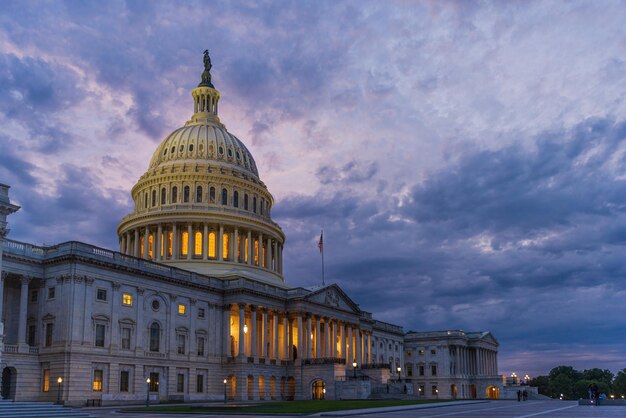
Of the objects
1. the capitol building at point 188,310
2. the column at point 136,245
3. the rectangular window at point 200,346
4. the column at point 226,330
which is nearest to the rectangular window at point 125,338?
the capitol building at point 188,310

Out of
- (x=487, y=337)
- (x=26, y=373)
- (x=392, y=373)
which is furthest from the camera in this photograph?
(x=487, y=337)

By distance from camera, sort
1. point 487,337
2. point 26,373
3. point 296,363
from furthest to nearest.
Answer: point 487,337 → point 296,363 → point 26,373

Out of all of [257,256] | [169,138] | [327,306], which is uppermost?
[169,138]

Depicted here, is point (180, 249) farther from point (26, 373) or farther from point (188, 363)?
point (26, 373)

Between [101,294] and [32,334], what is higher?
[101,294]

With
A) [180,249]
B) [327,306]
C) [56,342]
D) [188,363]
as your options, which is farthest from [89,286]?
[327,306]

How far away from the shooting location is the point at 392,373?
154 metres

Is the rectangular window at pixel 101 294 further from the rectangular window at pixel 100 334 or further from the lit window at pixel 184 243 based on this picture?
the lit window at pixel 184 243

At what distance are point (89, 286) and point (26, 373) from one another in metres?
10.5

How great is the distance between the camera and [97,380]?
75.0 metres

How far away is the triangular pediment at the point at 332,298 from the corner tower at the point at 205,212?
9.04m

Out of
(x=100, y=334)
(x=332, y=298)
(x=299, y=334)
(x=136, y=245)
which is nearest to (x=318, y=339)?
(x=299, y=334)

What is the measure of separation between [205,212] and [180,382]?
32.6 m

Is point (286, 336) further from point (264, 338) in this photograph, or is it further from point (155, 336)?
point (155, 336)
